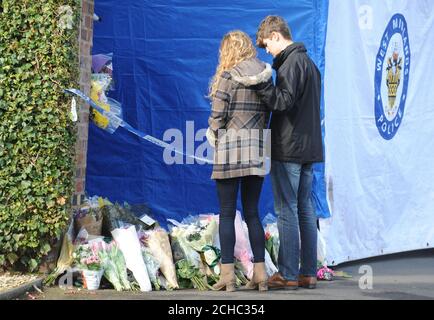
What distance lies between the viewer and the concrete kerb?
5.85 m

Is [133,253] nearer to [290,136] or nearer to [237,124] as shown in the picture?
[237,124]

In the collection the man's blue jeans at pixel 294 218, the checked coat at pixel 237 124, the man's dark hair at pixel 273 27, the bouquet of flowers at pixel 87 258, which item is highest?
the man's dark hair at pixel 273 27

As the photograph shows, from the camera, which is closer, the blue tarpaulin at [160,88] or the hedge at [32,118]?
the hedge at [32,118]

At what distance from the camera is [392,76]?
8.55 meters

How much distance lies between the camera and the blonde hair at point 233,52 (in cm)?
629

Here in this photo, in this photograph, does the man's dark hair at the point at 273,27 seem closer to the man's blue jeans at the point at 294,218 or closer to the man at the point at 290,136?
the man at the point at 290,136

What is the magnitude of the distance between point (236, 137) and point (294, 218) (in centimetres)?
77

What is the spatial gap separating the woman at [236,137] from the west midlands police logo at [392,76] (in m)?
2.27

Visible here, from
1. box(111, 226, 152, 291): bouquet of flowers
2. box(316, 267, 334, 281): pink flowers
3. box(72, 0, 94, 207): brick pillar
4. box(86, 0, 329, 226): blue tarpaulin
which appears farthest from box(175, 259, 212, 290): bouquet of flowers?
box(86, 0, 329, 226): blue tarpaulin

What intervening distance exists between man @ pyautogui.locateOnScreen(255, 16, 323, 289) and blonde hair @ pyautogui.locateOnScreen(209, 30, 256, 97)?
1.00 feet

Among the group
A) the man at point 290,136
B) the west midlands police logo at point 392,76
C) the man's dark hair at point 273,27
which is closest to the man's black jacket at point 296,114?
the man at point 290,136

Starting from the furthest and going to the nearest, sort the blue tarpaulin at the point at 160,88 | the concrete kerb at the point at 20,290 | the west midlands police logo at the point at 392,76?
the west midlands police logo at the point at 392,76 < the blue tarpaulin at the point at 160,88 < the concrete kerb at the point at 20,290

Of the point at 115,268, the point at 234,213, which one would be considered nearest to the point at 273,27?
the point at 234,213
